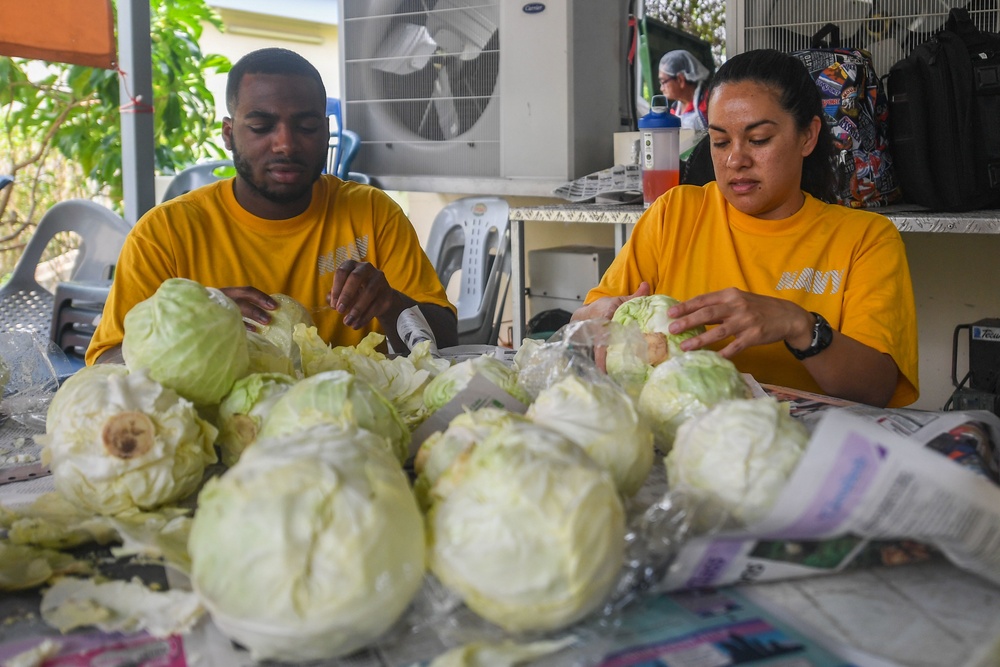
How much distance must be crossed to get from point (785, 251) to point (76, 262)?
305 centimetres

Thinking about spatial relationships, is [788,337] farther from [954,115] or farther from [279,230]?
[954,115]

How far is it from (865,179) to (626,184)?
98 centimetres

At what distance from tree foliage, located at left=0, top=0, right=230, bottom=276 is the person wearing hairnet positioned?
3.15 metres

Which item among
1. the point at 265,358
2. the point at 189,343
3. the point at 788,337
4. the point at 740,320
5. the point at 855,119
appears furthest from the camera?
the point at 855,119

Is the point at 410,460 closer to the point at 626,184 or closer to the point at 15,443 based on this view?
the point at 15,443

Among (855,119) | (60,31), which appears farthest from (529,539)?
(60,31)

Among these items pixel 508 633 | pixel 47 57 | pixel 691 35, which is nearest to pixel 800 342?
pixel 508 633

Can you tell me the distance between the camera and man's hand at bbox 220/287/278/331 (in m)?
1.62

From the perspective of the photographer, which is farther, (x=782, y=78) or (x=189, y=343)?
(x=782, y=78)

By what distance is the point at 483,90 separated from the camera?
169 inches

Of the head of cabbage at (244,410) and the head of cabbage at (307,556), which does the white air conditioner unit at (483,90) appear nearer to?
the head of cabbage at (244,410)

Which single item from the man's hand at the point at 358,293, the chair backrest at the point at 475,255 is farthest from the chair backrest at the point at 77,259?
the man's hand at the point at 358,293

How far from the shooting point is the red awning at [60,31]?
114 inches

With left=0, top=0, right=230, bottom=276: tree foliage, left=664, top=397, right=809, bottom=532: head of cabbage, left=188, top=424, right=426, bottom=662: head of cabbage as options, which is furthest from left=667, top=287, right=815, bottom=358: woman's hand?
left=0, top=0, right=230, bottom=276: tree foliage
